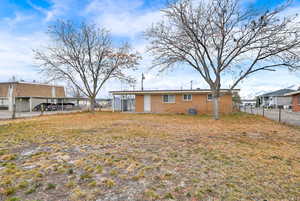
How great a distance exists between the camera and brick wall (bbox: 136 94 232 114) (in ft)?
55.1

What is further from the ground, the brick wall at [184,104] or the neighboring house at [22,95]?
the neighboring house at [22,95]

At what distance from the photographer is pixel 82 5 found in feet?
33.5

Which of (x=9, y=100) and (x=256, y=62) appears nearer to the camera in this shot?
(x=256, y=62)

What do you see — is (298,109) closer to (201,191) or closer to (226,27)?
(226,27)

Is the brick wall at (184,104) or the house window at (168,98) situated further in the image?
the house window at (168,98)

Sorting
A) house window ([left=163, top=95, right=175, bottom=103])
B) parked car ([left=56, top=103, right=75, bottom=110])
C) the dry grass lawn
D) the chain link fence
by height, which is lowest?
the dry grass lawn

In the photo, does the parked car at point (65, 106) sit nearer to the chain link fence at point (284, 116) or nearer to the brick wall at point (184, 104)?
the brick wall at point (184, 104)

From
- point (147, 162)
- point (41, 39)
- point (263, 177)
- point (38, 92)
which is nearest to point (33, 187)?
point (147, 162)

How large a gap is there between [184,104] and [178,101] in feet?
2.31

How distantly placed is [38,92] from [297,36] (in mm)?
32900

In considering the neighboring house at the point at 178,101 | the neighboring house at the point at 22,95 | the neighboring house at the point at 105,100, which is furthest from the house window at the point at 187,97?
the neighboring house at the point at 105,100

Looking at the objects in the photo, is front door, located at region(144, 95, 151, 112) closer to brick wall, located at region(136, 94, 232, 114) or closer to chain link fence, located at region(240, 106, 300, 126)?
brick wall, located at region(136, 94, 232, 114)

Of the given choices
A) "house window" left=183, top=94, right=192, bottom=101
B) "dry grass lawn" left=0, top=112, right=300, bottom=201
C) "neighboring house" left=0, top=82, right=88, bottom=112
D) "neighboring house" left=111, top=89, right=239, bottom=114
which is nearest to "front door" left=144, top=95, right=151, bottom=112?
"neighboring house" left=111, top=89, right=239, bottom=114

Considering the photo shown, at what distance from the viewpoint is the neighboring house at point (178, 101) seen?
55.2ft
